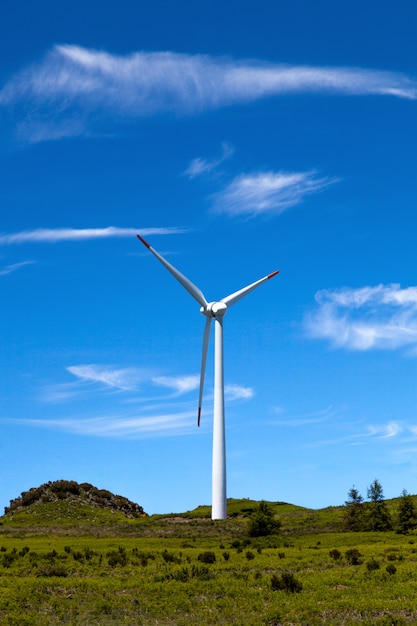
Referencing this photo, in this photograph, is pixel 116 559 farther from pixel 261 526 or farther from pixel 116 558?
pixel 261 526

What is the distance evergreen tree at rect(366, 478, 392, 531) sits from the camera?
86.4 m

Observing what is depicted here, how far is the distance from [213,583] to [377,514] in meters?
48.2

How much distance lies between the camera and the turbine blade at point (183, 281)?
102m

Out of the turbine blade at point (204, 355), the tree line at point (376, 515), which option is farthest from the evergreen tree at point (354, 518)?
the turbine blade at point (204, 355)

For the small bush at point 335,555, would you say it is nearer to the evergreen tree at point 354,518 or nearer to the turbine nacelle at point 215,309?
the evergreen tree at point 354,518

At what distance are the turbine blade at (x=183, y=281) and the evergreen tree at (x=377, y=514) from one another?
37730 mm

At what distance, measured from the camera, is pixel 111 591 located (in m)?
43.1

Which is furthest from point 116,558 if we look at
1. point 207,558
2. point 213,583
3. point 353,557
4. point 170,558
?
point 353,557

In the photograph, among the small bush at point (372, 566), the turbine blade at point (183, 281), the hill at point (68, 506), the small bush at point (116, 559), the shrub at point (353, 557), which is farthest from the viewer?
the hill at point (68, 506)

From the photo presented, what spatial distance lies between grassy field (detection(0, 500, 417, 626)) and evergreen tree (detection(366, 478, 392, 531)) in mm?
9335

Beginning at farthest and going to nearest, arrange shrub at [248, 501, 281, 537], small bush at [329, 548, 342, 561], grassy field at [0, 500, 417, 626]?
shrub at [248, 501, 281, 537]
small bush at [329, 548, 342, 561]
grassy field at [0, 500, 417, 626]

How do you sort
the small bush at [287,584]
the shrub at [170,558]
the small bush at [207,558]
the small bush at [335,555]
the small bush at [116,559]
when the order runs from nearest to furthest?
the small bush at [287,584] → the small bush at [116,559] → the small bush at [207,558] → the shrub at [170,558] → the small bush at [335,555]

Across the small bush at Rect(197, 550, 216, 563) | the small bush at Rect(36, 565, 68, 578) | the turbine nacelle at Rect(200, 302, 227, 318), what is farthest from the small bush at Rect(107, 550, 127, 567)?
the turbine nacelle at Rect(200, 302, 227, 318)

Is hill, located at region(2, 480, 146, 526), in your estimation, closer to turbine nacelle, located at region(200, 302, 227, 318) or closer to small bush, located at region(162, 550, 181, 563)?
turbine nacelle, located at region(200, 302, 227, 318)
